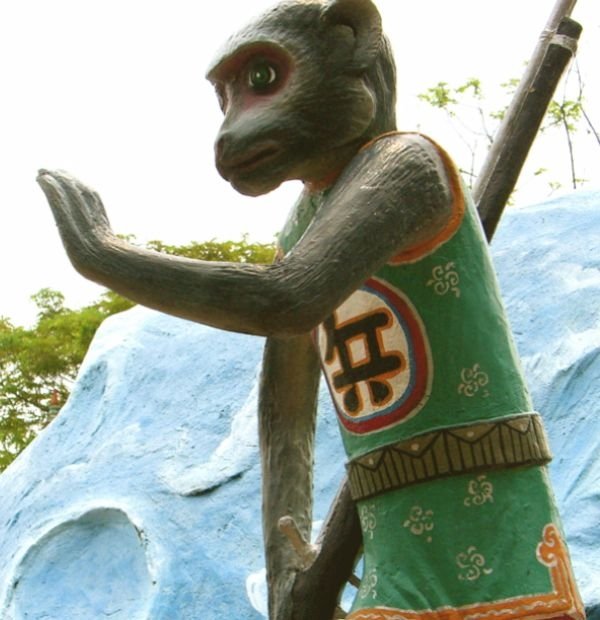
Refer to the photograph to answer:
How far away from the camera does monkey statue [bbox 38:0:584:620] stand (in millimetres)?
1325

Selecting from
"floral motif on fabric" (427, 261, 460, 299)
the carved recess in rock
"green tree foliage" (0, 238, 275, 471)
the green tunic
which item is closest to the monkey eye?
the green tunic

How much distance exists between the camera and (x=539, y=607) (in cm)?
135

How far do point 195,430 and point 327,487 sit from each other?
59 cm

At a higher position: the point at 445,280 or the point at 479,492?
the point at 445,280

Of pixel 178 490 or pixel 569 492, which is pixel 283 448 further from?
pixel 178 490

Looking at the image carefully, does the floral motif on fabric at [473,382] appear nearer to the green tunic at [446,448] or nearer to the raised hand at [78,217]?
the green tunic at [446,448]

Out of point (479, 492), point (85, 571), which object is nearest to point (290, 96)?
point (479, 492)

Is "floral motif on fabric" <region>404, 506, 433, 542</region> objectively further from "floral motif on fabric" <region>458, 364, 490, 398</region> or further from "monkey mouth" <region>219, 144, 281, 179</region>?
"monkey mouth" <region>219, 144, 281, 179</region>

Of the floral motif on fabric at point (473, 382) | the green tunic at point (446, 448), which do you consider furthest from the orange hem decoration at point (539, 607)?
the floral motif on fabric at point (473, 382)

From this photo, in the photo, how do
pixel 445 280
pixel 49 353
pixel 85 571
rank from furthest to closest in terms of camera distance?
Result: pixel 49 353 → pixel 85 571 → pixel 445 280

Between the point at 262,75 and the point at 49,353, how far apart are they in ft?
24.4

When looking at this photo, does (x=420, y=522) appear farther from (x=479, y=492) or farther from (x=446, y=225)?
(x=446, y=225)

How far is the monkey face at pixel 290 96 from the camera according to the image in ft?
4.78

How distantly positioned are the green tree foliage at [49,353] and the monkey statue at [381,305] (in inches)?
270
